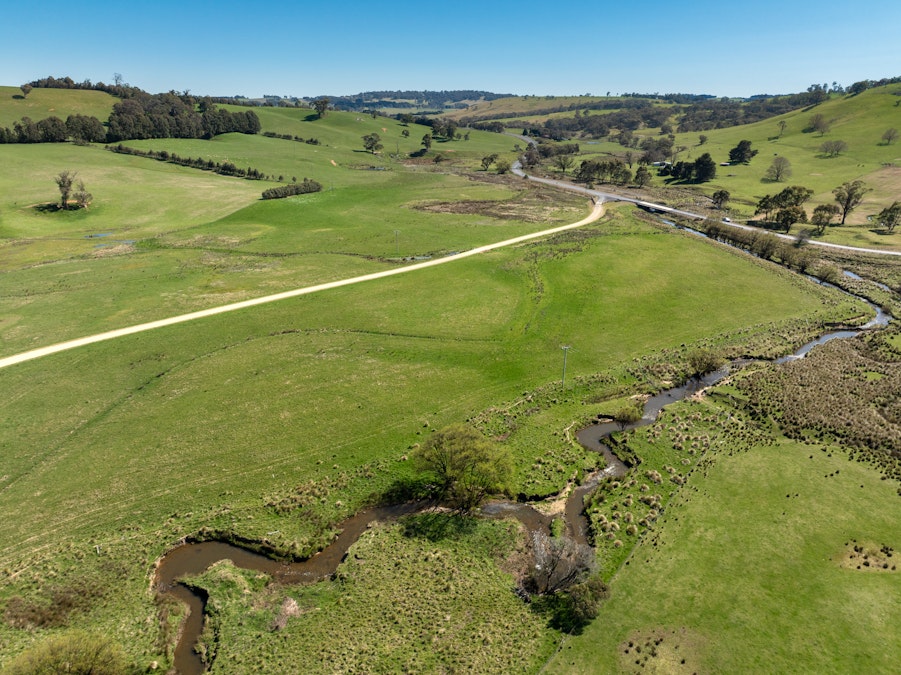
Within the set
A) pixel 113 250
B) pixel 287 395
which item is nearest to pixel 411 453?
pixel 287 395

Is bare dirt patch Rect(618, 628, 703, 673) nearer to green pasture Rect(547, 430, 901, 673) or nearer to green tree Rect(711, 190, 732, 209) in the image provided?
green pasture Rect(547, 430, 901, 673)

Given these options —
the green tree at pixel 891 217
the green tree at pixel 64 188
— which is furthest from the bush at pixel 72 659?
the green tree at pixel 891 217

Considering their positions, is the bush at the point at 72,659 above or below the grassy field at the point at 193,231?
below

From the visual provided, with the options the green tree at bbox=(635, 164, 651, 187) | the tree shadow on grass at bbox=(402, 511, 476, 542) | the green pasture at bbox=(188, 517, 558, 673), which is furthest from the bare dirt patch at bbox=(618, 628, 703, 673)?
the green tree at bbox=(635, 164, 651, 187)

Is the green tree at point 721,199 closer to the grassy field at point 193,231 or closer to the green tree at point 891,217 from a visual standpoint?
the green tree at point 891,217

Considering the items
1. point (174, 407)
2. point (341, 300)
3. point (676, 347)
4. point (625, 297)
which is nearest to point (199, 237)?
point (341, 300)

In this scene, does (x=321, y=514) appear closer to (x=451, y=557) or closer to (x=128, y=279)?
(x=451, y=557)

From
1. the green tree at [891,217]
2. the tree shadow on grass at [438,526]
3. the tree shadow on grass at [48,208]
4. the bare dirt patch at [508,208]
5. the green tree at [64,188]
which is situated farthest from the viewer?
the bare dirt patch at [508,208]
